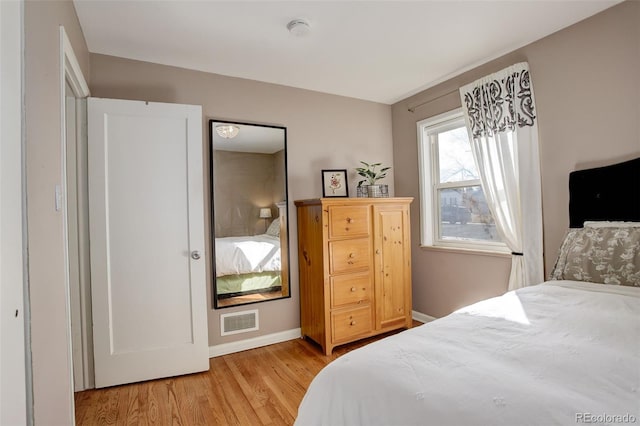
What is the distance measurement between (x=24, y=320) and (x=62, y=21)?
4.82ft

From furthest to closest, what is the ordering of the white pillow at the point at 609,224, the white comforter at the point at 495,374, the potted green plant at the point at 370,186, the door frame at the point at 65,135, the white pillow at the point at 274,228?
the potted green plant at the point at 370,186 < the white pillow at the point at 274,228 < the white pillow at the point at 609,224 < the door frame at the point at 65,135 < the white comforter at the point at 495,374

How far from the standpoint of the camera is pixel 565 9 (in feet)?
6.84

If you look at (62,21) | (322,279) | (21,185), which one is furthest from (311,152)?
(21,185)

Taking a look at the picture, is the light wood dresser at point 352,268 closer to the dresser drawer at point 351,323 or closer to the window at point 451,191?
the dresser drawer at point 351,323

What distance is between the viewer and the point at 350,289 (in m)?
2.87

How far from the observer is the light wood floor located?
194 cm

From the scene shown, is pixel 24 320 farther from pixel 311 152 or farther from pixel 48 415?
pixel 311 152

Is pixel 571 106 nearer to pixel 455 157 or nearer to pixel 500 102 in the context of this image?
pixel 500 102

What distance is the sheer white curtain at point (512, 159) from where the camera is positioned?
97.4 inches

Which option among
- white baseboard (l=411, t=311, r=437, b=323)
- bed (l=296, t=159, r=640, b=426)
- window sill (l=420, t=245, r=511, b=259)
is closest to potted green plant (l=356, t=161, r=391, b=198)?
window sill (l=420, t=245, r=511, b=259)

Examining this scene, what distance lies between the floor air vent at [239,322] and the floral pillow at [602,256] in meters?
2.32

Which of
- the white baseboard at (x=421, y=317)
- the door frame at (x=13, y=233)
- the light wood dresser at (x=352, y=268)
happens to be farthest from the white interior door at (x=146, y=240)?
the white baseboard at (x=421, y=317)

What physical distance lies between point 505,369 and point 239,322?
239cm

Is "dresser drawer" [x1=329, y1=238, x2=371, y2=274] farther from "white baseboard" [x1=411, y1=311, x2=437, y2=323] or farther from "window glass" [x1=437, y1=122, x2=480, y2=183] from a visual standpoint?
"window glass" [x1=437, y1=122, x2=480, y2=183]
